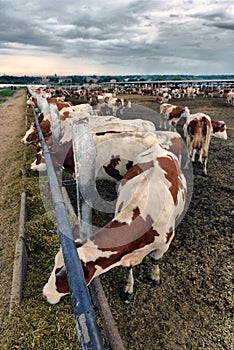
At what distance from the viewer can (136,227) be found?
317cm

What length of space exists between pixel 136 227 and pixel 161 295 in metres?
1.17

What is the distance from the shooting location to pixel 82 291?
161cm

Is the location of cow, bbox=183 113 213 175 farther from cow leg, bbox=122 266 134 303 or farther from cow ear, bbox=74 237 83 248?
cow ear, bbox=74 237 83 248

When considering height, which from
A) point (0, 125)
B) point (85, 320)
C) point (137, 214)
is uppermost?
point (85, 320)

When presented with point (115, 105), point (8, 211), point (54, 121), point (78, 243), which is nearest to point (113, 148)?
point (54, 121)

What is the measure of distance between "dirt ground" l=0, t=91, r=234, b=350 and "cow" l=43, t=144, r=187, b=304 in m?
0.31

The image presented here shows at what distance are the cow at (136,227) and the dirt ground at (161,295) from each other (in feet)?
1.02

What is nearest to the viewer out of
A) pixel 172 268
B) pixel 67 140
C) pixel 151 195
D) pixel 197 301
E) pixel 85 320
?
pixel 85 320

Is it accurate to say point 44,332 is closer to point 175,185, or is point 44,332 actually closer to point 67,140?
point 175,185

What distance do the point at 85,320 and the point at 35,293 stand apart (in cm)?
233

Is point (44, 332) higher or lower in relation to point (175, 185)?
lower

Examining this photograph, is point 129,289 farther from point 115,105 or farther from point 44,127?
point 115,105

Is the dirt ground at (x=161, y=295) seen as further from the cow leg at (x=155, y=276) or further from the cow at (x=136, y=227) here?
the cow at (x=136, y=227)

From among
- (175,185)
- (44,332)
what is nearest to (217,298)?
(175,185)
